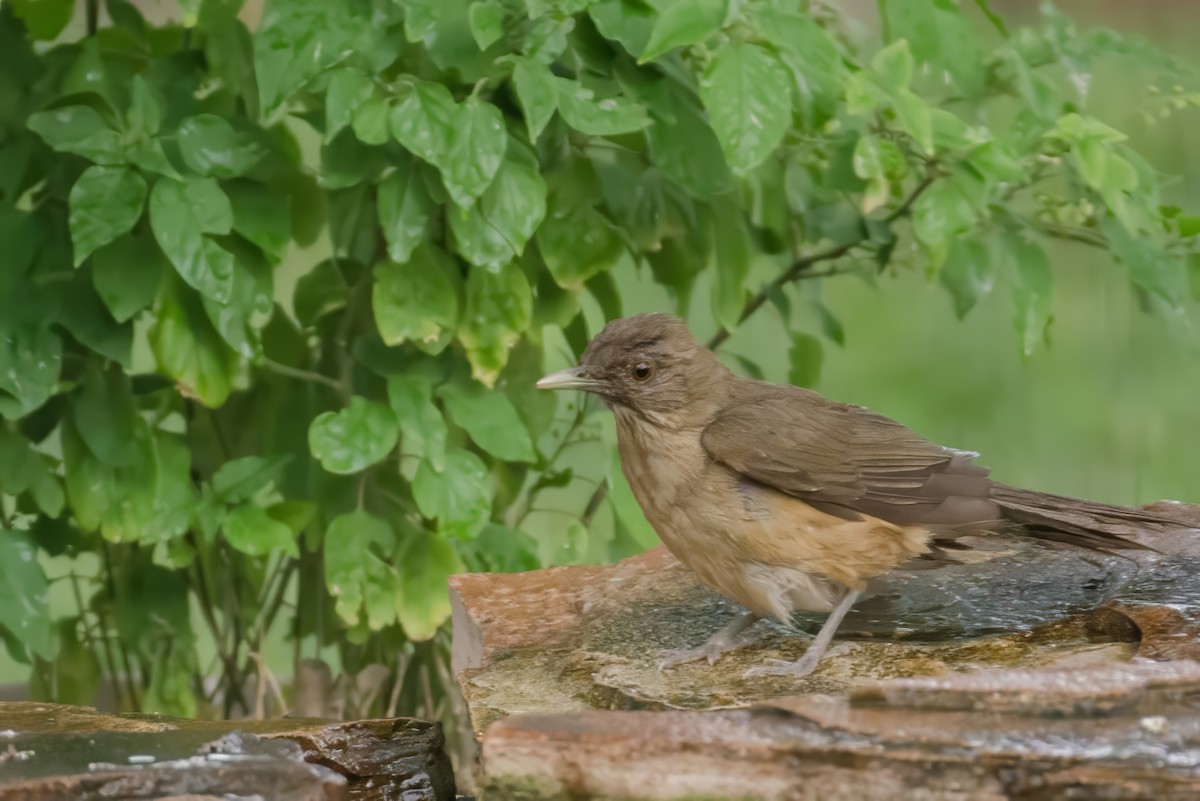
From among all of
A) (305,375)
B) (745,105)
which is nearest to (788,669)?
(745,105)

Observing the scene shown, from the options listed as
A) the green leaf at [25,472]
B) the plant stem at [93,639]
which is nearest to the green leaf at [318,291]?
the green leaf at [25,472]

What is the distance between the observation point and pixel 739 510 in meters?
3.01

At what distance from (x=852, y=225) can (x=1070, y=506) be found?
4.42ft

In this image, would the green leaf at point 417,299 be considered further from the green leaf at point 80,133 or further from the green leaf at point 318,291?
the green leaf at point 80,133

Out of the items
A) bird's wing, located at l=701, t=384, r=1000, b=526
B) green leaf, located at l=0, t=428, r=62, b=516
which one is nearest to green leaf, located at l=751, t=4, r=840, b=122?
bird's wing, located at l=701, t=384, r=1000, b=526

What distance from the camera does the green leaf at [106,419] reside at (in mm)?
3838

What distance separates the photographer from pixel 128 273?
3637mm

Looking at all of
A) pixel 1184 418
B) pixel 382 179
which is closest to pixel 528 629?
pixel 382 179

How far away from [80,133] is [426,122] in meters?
0.94

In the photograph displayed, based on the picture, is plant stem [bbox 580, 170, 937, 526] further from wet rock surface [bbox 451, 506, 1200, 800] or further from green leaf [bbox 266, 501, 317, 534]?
green leaf [bbox 266, 501, 317, 534]

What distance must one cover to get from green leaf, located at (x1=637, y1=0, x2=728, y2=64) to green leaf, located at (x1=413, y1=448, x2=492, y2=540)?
1.16 meters

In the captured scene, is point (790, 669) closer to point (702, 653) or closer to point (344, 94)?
point (702, 653)

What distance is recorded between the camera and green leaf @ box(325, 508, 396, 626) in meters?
3.75

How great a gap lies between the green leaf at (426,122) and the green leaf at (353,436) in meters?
0.70
